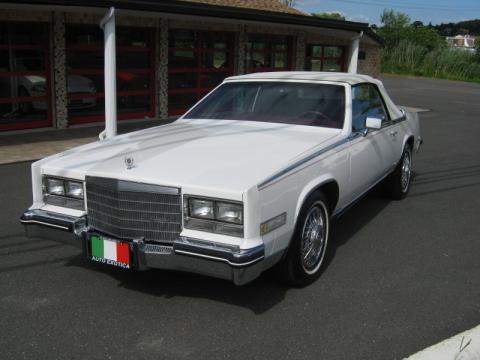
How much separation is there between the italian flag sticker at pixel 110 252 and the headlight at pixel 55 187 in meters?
0.50

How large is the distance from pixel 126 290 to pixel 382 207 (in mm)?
3569

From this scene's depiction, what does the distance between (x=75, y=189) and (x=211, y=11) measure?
29.5 ft

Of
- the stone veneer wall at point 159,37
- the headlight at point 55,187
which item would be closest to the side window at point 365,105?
the headlight at point 55,187

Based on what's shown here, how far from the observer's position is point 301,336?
3482mm

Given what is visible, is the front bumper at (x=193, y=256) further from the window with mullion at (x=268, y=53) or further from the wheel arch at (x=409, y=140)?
the window with mullion at (x=268, y=53)

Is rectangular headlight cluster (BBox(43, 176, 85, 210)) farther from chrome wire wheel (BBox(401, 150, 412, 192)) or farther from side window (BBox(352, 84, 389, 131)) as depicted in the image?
chrome wire wheel (BBox(401, 150, 412, 192))

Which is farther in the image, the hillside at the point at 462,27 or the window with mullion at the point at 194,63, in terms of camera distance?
the hillside at the point at 462,27

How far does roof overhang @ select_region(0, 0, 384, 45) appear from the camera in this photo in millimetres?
9859

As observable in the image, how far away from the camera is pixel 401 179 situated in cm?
675

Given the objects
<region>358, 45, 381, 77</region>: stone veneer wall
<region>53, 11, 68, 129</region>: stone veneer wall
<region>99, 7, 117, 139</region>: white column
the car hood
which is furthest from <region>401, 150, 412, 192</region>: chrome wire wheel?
<region>358, 45, 381, 77</region>: stone veneer wall

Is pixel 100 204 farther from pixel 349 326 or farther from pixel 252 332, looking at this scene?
pixel 349 326

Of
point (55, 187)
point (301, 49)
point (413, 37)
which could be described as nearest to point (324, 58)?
point (301, 49)

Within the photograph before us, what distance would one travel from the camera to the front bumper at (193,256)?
3361 mm

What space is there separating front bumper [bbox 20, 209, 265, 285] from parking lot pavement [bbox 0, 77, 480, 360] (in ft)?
1.26
